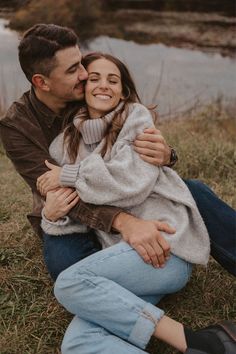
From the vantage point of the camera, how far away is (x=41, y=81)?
101 inches

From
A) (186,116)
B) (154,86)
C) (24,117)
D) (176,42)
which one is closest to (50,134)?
(24,117)

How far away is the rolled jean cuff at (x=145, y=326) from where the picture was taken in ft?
6.63

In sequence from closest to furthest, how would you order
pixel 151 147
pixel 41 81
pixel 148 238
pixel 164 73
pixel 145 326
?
1. pixel 145 326
2. pixel 148 238
3. pixel 151 147
4. pixel 41 81
5. pixel 164 73

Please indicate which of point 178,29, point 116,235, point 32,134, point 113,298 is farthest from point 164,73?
point 113,298

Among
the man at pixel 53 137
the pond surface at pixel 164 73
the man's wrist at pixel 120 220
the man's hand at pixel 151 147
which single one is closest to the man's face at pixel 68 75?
the man at pixel 53 137

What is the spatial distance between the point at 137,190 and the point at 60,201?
0.34 meters

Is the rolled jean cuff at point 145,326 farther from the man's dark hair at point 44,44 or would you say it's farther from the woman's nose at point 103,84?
the man's dark hair at point 44,44

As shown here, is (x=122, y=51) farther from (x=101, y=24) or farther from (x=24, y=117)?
(x=24, y=117)

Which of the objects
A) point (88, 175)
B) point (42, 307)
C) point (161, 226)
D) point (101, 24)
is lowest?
point (101, 24)

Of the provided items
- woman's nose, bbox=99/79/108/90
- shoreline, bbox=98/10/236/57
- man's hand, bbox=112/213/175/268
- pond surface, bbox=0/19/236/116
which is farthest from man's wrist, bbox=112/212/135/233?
shoreline, bbox=98/10/236/57

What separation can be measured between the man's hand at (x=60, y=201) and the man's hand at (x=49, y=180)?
3cm

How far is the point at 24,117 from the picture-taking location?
255 centimetres

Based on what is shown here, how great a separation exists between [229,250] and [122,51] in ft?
24.8

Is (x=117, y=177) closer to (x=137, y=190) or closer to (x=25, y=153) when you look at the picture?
(x=137, y=190)
